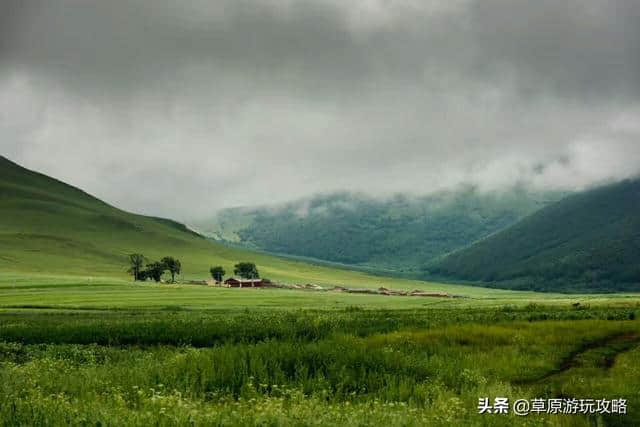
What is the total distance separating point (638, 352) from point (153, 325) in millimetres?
34570


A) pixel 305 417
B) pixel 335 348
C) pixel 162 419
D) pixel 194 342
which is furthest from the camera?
pixel 194 342

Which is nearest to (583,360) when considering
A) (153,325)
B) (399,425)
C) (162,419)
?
(399,425)

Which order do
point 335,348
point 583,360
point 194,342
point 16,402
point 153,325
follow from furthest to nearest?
point 153,325
point 194,342
point 583,360
point 335,348
point 16,402

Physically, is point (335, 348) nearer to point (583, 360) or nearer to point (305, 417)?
point (305, 417)

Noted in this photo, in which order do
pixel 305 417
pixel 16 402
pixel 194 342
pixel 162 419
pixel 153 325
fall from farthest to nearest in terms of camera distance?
pixel 153 325 → pixel 194 342 → pixel 16 402 → pixel 305 417 → pixel 162 419

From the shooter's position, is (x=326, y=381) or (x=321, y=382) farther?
(x=321, y=382)

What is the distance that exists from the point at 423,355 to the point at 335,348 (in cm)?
523

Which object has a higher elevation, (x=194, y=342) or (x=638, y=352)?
(x=638, y=352)

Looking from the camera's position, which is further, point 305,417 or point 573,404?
point 573,404

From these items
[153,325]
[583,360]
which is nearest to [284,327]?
[153,325]

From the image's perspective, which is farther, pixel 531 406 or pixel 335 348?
pixel 335 348

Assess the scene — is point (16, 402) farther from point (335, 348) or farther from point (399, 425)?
point (335, 348)

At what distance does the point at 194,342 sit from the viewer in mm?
41469

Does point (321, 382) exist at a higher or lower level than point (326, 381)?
lower
